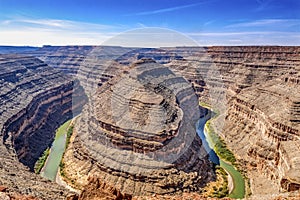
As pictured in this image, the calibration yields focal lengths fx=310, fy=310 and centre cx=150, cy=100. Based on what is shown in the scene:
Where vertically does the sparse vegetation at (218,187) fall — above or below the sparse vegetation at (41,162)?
above

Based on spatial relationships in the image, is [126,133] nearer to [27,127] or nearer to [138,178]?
[138,178]

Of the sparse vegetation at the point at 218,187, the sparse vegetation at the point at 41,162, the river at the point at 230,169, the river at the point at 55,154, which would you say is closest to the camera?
the sparse vegetation at the point at 218,187

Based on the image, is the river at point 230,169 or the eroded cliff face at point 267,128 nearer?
the eroded cliff face at point 267,128

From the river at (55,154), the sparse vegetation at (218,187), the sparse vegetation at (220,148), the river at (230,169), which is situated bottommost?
the river at (55,154)

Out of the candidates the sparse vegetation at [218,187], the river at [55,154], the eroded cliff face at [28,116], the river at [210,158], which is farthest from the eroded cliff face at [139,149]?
the eroded cliff face at [28,116]

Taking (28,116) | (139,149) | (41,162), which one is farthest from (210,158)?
(28,116)

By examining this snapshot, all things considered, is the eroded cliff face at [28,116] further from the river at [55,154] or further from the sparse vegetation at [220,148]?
the sparse vegetation at [220,148]

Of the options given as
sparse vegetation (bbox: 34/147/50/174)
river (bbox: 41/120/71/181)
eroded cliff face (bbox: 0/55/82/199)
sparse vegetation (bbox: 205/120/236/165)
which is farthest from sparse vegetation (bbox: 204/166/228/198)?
sparse vegetation (bbox: 34/147/50/174)

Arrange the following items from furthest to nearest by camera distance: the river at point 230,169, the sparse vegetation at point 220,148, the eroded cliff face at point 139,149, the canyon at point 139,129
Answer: the sparse vegetation at point 220,148 < the river at point 230,169 < the eroded cliff face at point 139,149 < the canyon at point 139,129
